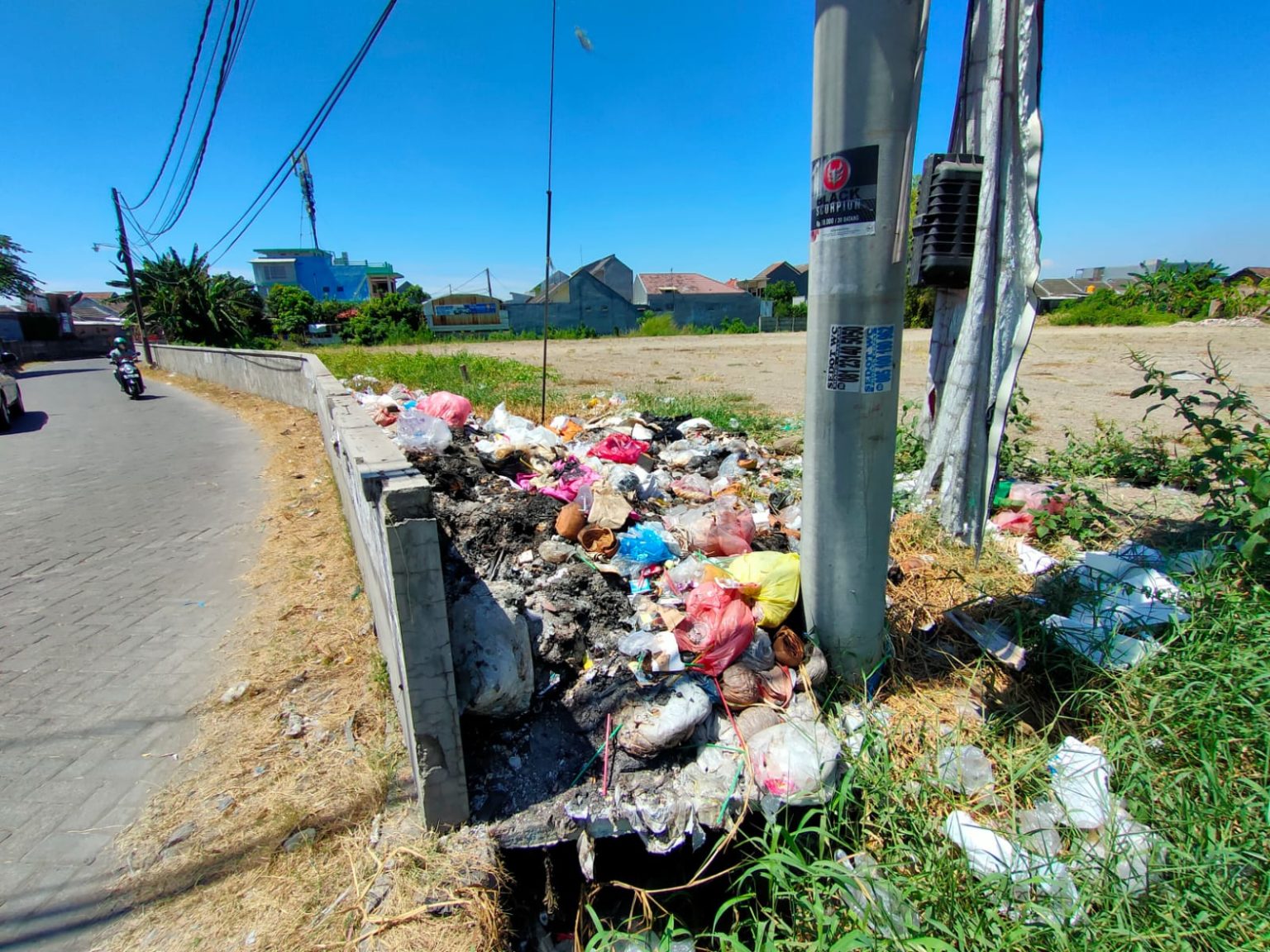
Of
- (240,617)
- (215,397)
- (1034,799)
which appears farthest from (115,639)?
(215,397)

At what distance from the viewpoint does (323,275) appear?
6731 cm

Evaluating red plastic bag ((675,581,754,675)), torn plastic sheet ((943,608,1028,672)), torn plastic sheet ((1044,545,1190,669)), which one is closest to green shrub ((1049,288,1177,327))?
torn plastic sheet ((1044,545,1190,669))

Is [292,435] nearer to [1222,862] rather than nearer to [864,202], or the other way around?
[864,202]

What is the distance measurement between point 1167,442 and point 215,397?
1654 centimetres

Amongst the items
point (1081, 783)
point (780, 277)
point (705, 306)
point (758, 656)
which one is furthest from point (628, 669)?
point (780, 277)

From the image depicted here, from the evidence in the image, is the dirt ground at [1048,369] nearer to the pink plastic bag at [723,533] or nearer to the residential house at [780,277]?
the pink plastic bag at [723,533]

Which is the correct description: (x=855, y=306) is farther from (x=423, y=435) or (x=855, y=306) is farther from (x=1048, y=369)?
(x=1048, y=369)

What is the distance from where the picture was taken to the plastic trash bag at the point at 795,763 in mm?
2080

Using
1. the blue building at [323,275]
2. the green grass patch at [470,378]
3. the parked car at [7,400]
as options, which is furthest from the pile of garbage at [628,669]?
the blue building at [323,275]

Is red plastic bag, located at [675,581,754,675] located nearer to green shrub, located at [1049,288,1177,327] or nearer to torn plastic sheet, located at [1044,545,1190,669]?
torn plastic sheet, located at [1044,545,1190,669]

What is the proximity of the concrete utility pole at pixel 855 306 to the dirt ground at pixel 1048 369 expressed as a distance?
518 centimetres

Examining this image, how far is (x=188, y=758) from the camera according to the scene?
2.52 m

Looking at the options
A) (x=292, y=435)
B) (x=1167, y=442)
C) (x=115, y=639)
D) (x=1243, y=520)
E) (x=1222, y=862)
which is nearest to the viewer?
(x=1222, y=862)

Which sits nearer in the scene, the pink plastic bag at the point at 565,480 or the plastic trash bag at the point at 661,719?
the plastic trash bag at the point at 661,719
